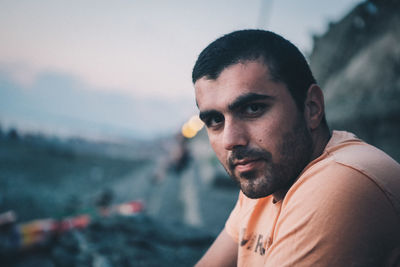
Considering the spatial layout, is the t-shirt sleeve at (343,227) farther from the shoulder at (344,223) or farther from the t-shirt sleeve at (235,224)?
the t-shirt sleeve at (235,224)

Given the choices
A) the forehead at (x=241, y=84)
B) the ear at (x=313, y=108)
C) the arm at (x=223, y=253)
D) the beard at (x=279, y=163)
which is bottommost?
the arm at (x=223, y=253)

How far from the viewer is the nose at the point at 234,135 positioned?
4.44 ft

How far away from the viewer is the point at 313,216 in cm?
93

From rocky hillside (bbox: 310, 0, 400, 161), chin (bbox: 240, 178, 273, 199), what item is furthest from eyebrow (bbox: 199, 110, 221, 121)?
rocky hillside (bbox: 310, 0, 400, 161)

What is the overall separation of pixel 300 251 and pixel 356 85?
6.04m

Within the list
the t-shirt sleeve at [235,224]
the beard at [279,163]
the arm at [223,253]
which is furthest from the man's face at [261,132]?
the arm at [223,253]

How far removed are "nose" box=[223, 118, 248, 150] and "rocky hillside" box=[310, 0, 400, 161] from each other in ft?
11.7

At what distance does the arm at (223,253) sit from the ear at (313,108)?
3.47ft

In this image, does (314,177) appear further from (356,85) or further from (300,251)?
(356,85)

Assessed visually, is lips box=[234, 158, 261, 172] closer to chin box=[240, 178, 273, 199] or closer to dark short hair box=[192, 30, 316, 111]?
chin box=[240, 178, 273, 199]

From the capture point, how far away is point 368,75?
5168 millimetres

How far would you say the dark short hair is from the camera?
136 centimetres

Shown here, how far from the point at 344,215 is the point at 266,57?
913 millimetres

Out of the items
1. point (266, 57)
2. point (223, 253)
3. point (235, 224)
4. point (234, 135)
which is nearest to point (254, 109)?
point (234, 135)
